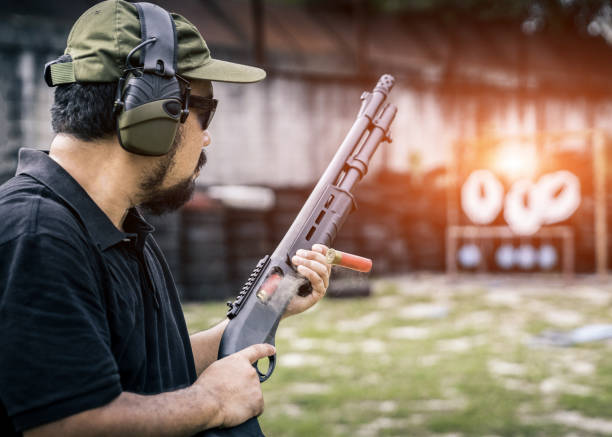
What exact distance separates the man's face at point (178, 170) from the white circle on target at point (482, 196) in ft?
30.8

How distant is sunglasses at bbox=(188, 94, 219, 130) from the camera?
56.8 inches

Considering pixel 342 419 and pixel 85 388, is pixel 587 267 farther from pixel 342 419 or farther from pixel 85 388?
pixel 85 388

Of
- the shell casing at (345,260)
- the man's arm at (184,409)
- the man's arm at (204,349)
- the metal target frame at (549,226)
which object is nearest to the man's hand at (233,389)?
the man's arm at (184,409)

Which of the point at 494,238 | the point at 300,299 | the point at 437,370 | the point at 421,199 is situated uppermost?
the point at 421,199

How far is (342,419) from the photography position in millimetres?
3582

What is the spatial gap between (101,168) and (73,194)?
0.10m

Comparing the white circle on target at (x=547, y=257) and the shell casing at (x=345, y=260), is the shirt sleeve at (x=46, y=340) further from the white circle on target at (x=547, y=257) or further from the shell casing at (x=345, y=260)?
the white circle on target at (x=547, y=257)

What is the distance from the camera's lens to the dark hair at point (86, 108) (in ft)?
4.19

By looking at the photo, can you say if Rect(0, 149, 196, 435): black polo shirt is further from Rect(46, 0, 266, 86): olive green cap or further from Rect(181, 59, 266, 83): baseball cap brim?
Rect(181, 59, 266, 83): baseball cap brim

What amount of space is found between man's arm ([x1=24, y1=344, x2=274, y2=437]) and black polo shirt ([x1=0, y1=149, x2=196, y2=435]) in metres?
0.03

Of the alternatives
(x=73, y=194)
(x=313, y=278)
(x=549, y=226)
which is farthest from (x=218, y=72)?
(x=549, y=226)

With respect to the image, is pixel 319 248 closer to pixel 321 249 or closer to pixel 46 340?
pixel 321 249

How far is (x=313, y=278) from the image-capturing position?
1.73m

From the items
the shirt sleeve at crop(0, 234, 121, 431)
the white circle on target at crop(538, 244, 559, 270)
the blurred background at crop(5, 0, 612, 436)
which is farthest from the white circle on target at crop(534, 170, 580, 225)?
the shirt sleeve at crop(0, 234, 121, 431)
